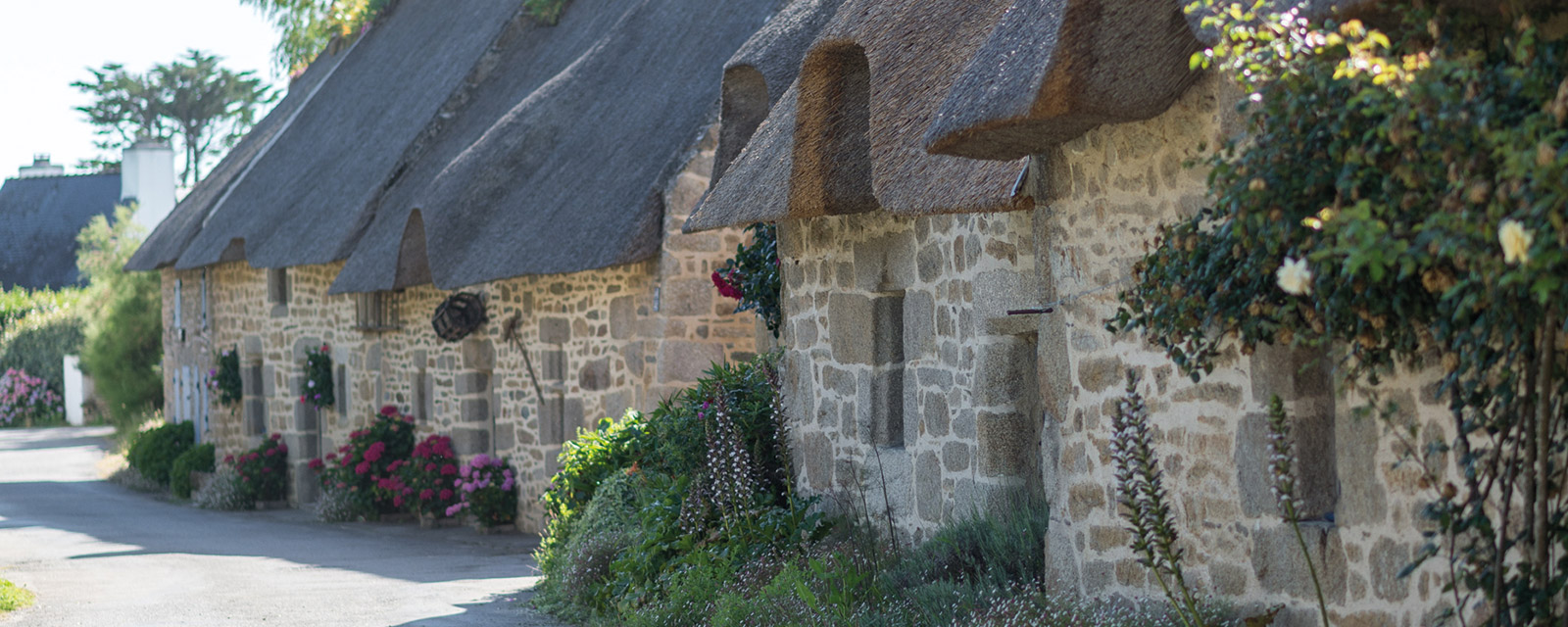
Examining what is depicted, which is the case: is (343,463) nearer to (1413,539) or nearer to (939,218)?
(939,218)

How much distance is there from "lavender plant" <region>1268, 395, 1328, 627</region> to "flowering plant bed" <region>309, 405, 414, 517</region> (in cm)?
1151

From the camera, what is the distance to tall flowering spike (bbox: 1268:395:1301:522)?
12.6 ft

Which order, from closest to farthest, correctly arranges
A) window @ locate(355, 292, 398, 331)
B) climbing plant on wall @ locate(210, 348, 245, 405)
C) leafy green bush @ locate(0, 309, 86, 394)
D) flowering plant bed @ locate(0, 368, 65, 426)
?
window @ locate(355, 292, 398, 331)
climbing plant on wall @ locate(210, 348, 245, 405)
flowering plant bed @ locate(0, 368, 65, 426)
leafy green bush @ locate(0, 309, 86, 394)

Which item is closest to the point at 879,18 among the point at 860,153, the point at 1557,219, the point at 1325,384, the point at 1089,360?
the point at 860,153

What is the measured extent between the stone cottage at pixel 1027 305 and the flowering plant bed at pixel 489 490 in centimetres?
558

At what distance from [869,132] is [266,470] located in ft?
42.6

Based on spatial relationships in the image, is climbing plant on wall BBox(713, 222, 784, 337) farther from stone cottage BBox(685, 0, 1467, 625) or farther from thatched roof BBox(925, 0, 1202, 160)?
thatched roof BBox(925, 0, 1202, 160)

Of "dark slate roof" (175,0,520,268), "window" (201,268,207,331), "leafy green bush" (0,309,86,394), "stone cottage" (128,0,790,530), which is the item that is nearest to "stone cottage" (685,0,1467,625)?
"stone cottage" (128,0,790,530)

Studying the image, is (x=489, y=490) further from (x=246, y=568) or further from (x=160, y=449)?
(x=160, y=449)

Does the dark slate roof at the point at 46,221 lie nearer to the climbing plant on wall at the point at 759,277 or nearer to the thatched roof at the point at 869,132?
the climbing plant on wall at the point at 759,277

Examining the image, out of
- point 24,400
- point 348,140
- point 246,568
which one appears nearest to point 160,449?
point 348,140

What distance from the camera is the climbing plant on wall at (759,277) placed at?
870 cm

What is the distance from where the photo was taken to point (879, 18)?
673cm

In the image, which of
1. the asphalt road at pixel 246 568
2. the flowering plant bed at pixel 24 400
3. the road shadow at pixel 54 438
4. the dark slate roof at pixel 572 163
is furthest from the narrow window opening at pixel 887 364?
the flowering plant bed at pixel 24 400
